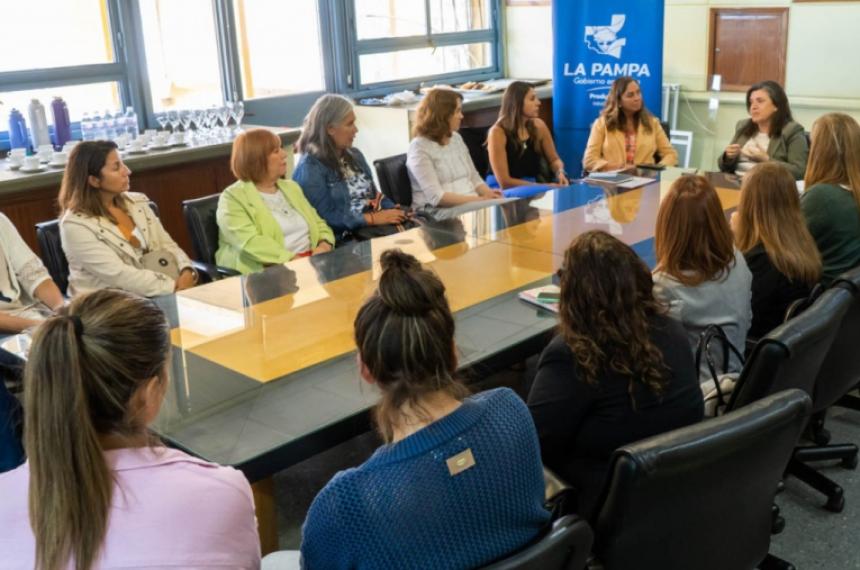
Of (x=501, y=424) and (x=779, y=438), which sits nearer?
(x=501, y=424)

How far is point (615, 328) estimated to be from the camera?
194cm

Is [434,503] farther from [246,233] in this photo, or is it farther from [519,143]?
[519,143]

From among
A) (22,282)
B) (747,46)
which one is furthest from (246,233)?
(747,46)

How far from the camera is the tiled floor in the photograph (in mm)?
2602

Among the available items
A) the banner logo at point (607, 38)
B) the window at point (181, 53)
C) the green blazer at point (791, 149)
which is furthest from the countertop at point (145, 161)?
the green blazer at point (791, 149)

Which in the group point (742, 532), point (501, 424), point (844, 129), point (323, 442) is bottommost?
point (742, 532)

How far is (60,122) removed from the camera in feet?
16.5

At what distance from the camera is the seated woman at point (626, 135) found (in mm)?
5199

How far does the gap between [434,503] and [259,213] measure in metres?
2.53

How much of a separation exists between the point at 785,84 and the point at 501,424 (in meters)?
5.56

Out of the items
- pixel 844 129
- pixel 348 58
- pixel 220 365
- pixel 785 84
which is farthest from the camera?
pixel 348 58

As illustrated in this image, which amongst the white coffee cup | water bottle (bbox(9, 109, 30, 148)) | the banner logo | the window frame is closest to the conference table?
the white coffee cup

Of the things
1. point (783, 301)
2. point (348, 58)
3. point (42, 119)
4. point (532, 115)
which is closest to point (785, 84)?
point (532, 115)

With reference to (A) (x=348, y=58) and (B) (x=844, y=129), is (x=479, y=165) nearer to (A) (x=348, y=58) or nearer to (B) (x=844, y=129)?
(A) (x=348, y=58)
